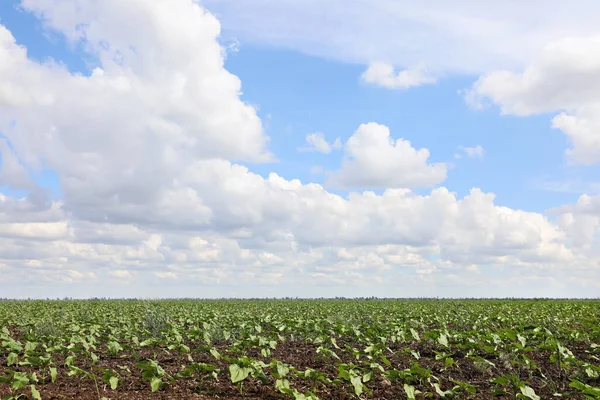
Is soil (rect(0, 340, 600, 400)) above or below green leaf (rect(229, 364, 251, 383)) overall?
below

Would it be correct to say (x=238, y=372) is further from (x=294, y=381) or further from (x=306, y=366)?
(x=306, y=366)

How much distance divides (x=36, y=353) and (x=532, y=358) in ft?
44.0

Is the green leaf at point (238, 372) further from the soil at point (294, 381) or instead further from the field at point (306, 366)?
the soil at point (294, 381)

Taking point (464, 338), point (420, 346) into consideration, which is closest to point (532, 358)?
point (464, 338)

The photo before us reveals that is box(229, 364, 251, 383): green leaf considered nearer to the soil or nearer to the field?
the field

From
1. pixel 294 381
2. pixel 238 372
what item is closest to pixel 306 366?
pixel 294 381

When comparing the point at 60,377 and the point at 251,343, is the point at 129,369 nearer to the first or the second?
the point at 60,377

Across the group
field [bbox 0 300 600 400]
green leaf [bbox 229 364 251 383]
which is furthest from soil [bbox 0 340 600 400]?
green leaf [bbox 229 364 251 383]

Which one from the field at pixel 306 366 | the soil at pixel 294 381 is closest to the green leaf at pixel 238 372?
the field at pixel 306 366

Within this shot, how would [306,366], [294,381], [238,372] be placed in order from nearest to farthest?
[238,372], [294,381], [306,366]

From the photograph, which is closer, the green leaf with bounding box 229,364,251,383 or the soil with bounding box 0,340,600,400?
the green leaf with bounding box 229,364,251,383

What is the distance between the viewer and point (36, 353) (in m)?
14.3

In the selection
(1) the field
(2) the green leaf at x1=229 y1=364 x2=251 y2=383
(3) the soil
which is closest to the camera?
(2) the green leaf at x1=229 y1=364 x2=251 y2=383

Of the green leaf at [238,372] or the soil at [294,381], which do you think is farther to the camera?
the soil at [294,381]
